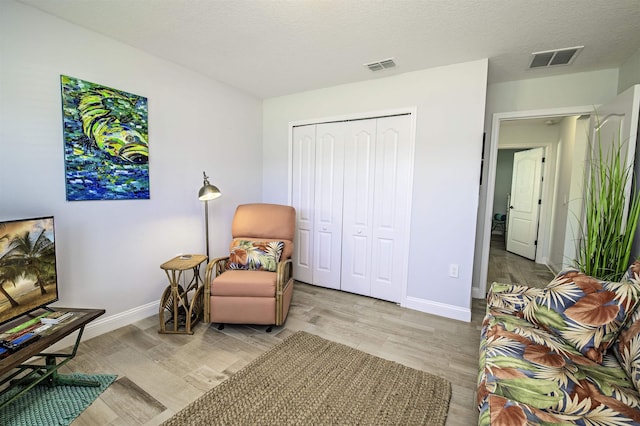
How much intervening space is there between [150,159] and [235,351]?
1.87 m

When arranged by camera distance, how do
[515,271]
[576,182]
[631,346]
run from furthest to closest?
[515,271] → [576,182] → [631,346]

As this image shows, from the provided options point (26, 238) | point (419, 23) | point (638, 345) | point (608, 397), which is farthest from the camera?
point (419, 23)

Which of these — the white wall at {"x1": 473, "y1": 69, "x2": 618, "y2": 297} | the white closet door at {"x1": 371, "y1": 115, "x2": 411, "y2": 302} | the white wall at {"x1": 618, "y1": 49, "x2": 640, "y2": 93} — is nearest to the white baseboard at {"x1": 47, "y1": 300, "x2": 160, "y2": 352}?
the white closet door at {"x1": 371, "y1": 115, "x2": 411, "y2": 302}

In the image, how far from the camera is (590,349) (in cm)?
139

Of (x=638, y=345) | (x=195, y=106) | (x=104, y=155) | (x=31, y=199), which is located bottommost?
(x=638, y=345)

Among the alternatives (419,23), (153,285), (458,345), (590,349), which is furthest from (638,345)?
(153,285)

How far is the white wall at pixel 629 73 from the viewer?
2236 mm

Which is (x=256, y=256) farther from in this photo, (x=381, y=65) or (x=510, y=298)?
(x=381, y=65)

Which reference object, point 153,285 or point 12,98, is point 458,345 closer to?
point 153,285

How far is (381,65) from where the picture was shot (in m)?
2.66

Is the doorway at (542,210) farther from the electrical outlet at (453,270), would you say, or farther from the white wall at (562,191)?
the electrical outlet at (453,270)

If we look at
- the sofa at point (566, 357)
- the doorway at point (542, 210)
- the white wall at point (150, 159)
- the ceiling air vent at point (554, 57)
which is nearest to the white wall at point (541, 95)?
the ceiling air vent at point (554, 57)

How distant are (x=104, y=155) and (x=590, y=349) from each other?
3.44m

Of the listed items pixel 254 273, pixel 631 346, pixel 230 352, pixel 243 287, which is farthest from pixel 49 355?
pixel 631 346
